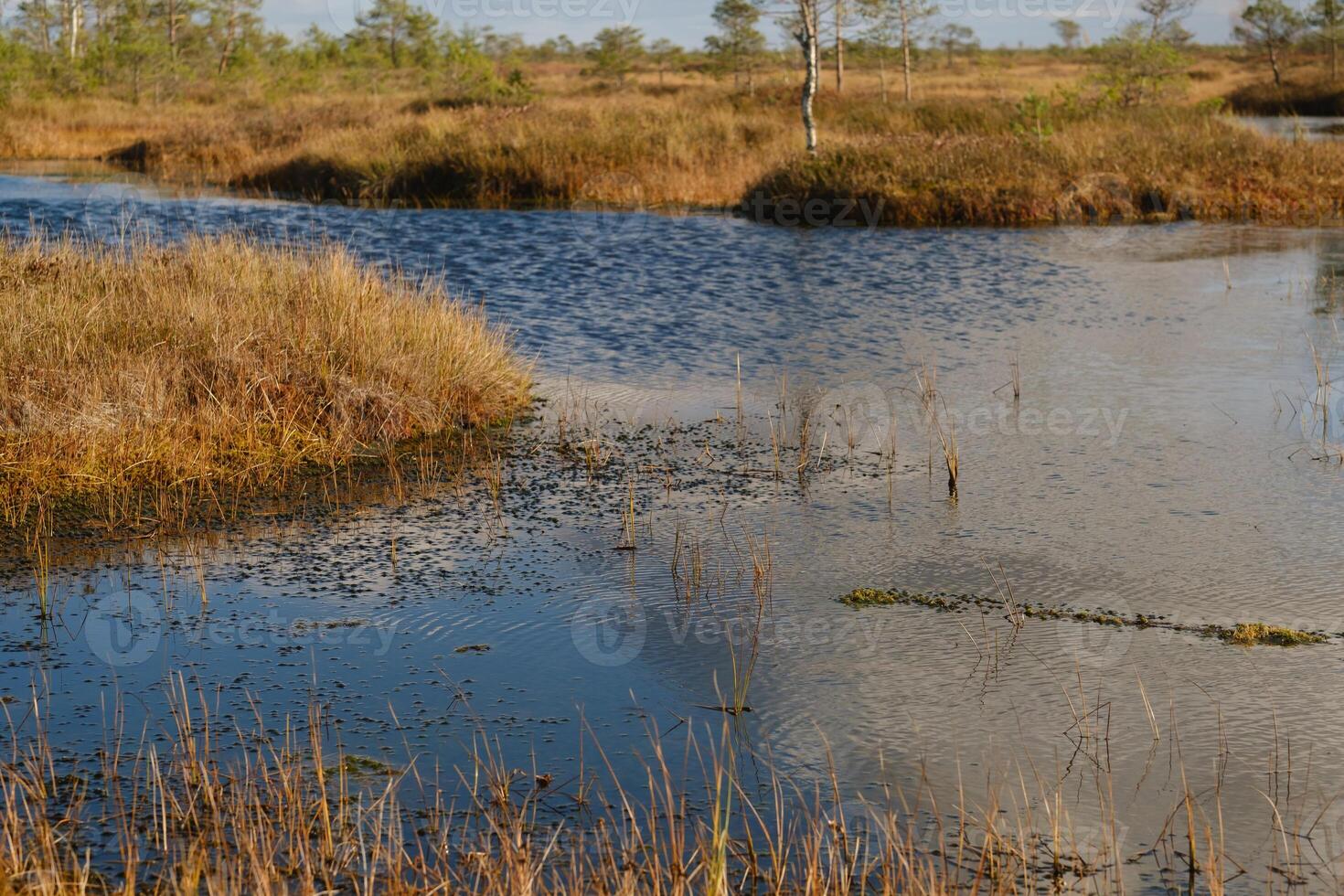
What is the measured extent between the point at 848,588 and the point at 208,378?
4.59m

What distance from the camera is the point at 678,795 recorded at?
414cm

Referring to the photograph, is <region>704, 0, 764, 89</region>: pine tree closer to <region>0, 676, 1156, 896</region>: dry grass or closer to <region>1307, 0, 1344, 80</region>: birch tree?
<region>1307, 0, 1344, 80</region>: birch tree

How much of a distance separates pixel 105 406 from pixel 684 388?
436 cm

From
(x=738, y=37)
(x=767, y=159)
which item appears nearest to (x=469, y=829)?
(x=767, y=159)

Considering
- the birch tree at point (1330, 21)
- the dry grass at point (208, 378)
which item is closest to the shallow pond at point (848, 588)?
the dry grass at point (208, 378)

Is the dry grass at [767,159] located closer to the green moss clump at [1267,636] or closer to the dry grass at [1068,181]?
the dry grass at [1068,181]

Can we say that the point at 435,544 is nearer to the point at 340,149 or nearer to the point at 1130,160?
the point at 1130,160

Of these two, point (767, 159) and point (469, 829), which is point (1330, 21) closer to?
point (767, 159)

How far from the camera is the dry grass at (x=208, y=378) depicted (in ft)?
24.5

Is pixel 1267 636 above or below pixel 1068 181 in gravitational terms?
below

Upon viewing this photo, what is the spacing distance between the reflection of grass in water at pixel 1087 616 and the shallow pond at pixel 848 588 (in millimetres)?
87

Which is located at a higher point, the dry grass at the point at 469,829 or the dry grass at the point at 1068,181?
the dry grass at the point at 1068,181

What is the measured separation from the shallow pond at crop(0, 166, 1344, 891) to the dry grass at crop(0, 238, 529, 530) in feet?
2.47

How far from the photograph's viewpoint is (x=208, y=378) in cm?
856
